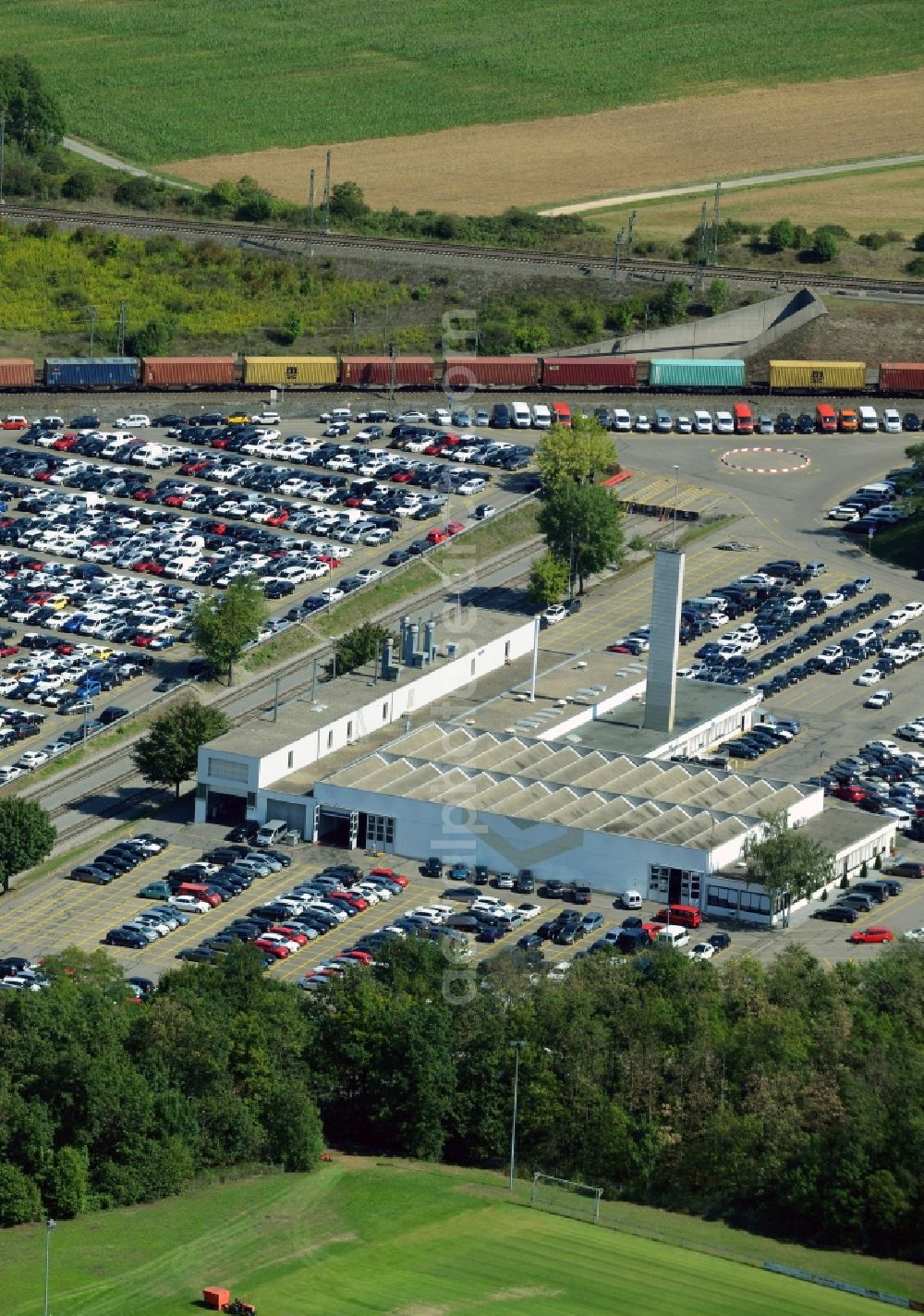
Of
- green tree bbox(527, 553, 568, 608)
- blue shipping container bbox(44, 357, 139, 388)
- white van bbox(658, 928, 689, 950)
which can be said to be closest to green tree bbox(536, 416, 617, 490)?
green tree bbox(527, 553, 568, 608)

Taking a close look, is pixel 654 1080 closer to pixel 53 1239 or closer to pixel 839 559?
pixel 53 1239

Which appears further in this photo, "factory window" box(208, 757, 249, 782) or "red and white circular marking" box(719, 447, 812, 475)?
"red and white circular marking" box(719, 447, 812, 475)

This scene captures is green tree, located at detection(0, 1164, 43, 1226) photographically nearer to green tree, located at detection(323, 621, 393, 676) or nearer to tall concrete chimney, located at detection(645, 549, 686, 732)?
tall concrete chimney, located at detection(645, 549, 686, 732)

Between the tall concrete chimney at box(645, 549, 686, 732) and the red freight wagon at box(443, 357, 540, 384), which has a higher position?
the red freight wagon at box(443, 357, 540, 384)

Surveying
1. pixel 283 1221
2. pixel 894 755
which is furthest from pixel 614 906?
pixel 283 1221

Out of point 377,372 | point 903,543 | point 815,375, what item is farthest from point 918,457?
point 377,372
